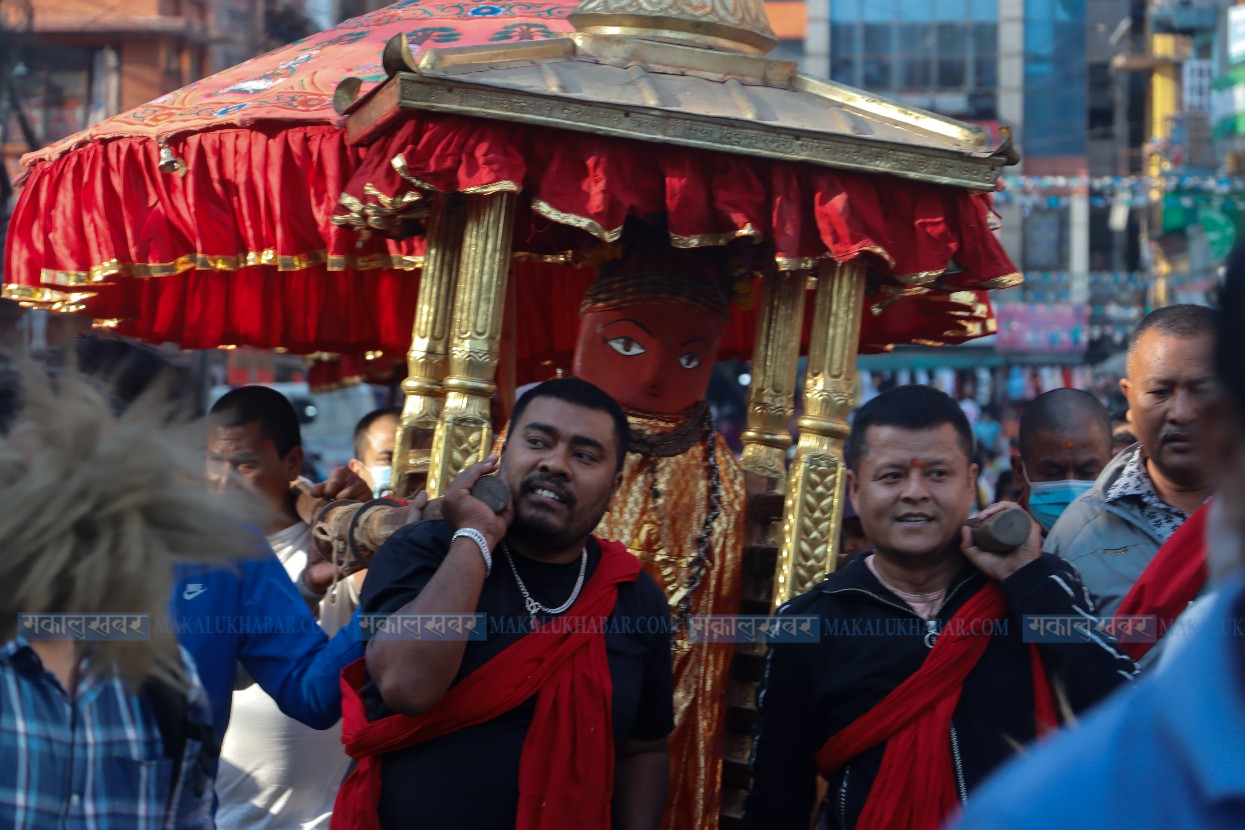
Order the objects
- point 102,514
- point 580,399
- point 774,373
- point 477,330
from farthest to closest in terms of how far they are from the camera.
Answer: point 774,373
point 477,330
point 580,399
point 102,514

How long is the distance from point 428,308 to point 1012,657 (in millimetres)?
1926

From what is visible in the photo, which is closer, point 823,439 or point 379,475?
point 823,439

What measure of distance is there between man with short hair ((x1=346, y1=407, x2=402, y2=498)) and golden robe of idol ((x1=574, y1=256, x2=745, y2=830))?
1768 millimetres

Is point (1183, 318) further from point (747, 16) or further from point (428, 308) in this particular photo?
point (428, 308)

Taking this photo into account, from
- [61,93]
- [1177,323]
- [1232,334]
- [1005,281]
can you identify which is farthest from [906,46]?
[1232,334]

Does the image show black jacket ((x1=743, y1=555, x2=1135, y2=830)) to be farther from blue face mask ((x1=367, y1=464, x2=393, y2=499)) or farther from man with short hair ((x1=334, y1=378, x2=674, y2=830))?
blue face mask ((x1=367, y1=464, x2=393, y2=499))

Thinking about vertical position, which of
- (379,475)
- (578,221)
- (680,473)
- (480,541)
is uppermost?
(578,221)

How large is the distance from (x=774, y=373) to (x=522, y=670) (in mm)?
1744

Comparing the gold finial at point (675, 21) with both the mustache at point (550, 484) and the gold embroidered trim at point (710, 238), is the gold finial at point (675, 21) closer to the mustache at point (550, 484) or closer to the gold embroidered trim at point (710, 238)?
the gold embroidered trim at point (710, 238)

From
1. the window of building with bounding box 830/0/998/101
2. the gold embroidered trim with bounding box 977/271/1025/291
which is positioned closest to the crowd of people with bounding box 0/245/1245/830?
the gold embroidered trim with bounding box 977/271/1025/291

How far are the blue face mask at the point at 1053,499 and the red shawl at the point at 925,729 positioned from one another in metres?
1.90

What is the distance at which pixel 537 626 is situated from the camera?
2.94 meters

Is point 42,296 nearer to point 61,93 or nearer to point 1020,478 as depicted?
point 1020,478


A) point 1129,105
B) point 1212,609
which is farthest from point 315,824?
point 1129,105
